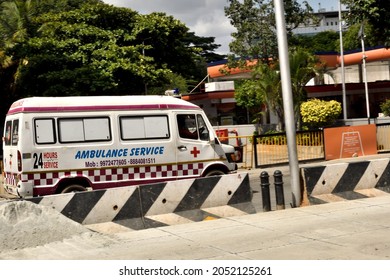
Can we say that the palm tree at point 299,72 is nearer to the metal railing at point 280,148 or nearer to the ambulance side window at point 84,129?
the metal railing at point 280,148

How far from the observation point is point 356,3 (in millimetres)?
19500

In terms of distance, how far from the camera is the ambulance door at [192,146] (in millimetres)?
13852

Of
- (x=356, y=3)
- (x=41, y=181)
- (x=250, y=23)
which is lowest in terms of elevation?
(x=41, y=181)

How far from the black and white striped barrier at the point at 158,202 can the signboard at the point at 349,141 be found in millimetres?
12430

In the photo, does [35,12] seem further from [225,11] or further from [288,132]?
[288,132]

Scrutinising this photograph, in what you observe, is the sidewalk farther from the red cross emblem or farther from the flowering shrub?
the flowering shrub

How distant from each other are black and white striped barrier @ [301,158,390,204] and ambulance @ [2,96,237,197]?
10.3 ft

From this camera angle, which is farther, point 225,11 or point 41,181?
point 225,11

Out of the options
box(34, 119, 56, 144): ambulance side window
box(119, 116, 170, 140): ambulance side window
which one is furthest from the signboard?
box(34, 119, 56, 144): ambulance side window

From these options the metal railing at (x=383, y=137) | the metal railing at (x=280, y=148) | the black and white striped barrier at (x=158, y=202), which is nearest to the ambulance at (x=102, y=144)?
the black and white striped barrier at (x=158, y=202)

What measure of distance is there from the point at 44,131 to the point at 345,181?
23.2ft

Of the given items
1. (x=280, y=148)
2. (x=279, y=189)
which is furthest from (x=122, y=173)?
(x=280, y=148)
